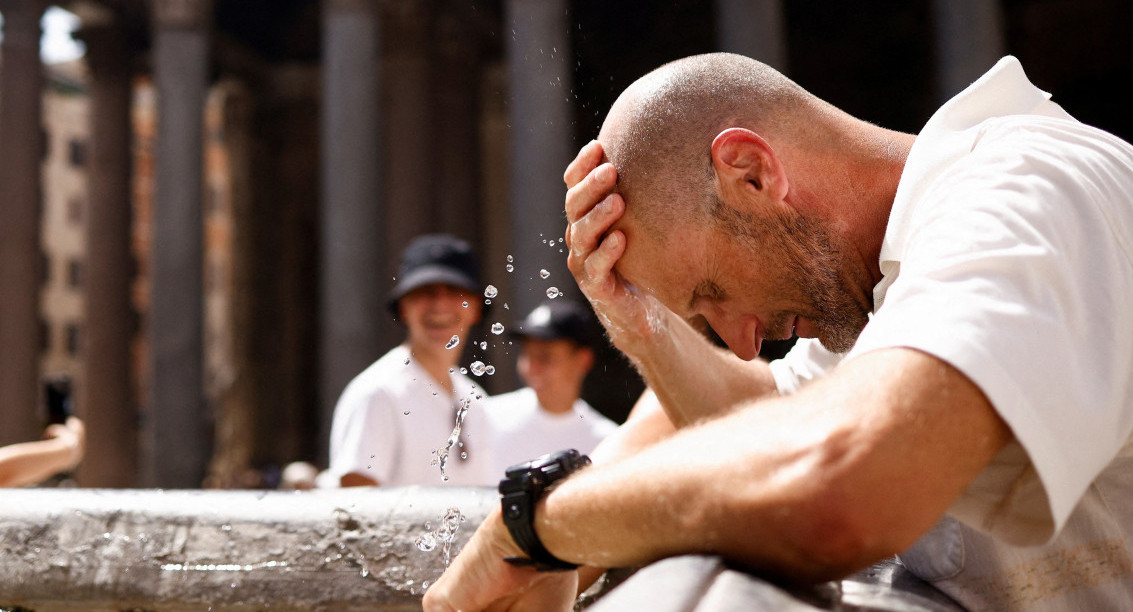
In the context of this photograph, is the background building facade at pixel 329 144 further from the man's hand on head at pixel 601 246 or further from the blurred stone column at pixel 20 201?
the man's hand on head at pixel 601 246

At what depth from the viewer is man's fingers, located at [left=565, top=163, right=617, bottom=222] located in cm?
225

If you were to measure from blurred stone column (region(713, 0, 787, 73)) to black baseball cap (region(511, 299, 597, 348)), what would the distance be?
734 cm

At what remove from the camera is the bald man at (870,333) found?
50.2 inches

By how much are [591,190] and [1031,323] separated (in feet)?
3.80

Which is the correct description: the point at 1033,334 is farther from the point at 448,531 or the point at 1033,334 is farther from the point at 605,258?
the point at 448,531

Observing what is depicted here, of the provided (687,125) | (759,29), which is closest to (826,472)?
(687,125)

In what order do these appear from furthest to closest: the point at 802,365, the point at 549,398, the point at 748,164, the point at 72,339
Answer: the point at 72,339, the point at 549,398, the point at 802,365, the point at 748,164

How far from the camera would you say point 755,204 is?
2.10 m

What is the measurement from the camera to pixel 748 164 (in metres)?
2.09

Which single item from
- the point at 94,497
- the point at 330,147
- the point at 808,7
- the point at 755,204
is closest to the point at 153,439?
the point at 330,147

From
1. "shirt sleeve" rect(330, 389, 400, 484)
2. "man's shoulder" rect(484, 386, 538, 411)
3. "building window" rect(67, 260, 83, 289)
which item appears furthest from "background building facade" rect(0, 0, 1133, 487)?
"building window" rect(67, 260, 83, 289)

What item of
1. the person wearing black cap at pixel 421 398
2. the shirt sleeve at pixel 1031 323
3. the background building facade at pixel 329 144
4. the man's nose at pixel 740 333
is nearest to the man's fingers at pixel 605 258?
the man's nose at pixel 740 333

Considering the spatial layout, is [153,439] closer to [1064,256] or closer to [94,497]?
[94,497]

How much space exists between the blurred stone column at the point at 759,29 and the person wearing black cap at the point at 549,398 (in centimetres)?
734
